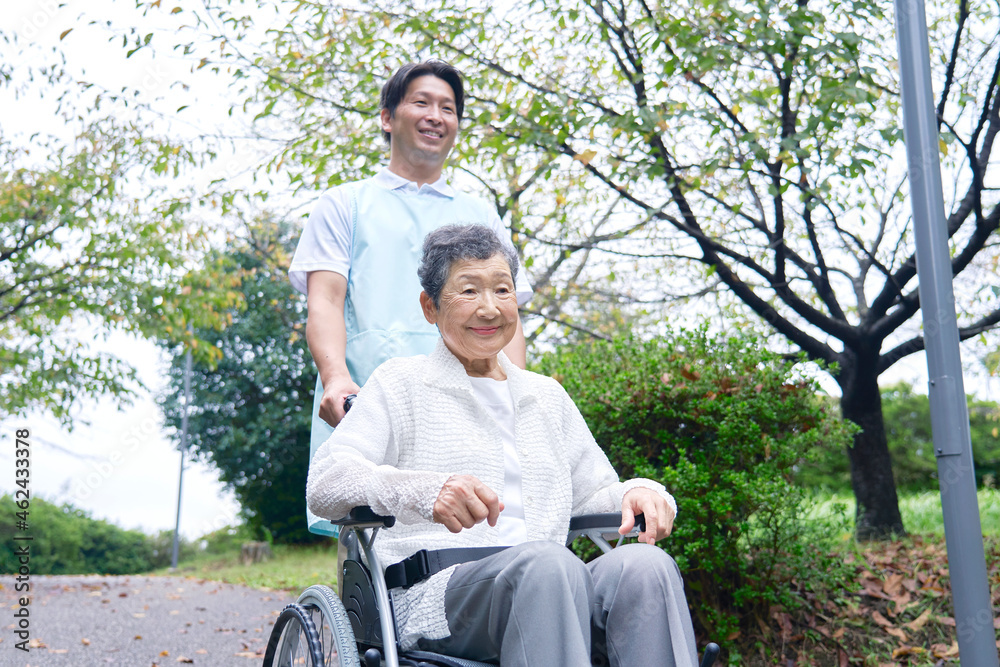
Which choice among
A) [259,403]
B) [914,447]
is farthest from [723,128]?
[259,403]

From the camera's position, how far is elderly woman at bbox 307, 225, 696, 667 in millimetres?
1647

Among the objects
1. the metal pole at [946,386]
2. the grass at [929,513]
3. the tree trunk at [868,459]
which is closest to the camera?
the metal pole at [946,386]

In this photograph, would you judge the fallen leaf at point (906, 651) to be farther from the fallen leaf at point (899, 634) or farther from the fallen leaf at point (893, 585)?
the fallen leaf at point (893, 585)

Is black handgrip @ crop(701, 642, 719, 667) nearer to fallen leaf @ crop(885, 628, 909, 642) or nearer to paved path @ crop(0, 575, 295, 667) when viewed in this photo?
fallen leaf @ crop(885, 628, 909, 642)

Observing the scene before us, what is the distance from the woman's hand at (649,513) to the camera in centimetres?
189

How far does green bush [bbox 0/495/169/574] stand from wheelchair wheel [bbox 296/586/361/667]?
A: 13581 millimetres

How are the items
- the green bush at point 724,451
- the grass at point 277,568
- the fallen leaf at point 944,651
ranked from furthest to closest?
the grass at point 277,568, the fallen leaf at point 944,651, the green bush at point 724,451

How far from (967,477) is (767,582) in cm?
131

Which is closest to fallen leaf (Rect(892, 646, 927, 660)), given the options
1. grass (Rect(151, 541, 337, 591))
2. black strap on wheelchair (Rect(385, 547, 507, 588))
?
black strap on wheelchair (Rect(385, 547, 507, 588))

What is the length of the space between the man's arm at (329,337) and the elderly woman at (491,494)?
0.60ft

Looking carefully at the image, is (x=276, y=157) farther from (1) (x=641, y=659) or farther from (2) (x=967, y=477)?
(1) (x=641, y=659)

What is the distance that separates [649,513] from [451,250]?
2.54ft

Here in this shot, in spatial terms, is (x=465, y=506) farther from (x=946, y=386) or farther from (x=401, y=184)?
(x=946, y=386)

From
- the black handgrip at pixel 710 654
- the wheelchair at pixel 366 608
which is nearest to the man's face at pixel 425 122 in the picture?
the wheelchair at pixel 366 608
